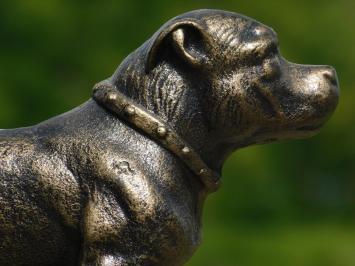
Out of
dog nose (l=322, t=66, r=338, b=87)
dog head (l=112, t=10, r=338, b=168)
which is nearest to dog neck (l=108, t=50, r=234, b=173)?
dog head (l=112, t=10, r=338, b=168)

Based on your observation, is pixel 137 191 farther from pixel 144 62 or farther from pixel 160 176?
pixel 144 62

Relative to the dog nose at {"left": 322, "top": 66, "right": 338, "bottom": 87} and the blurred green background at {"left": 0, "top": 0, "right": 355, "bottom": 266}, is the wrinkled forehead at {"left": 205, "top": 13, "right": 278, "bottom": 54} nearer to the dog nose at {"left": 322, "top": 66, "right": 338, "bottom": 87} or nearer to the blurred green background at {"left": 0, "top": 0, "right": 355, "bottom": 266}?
the dog nose at {"left": 322, "top": 66, "right": 338, "bottom": 87}

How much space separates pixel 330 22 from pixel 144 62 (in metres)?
4.21

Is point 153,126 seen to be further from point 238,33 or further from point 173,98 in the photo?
point 238,33

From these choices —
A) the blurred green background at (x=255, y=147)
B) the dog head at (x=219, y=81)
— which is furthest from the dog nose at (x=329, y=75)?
the blurred green background at (x=255, y=147)

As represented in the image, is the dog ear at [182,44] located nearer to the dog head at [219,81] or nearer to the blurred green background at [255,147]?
the dog head at [219,81]

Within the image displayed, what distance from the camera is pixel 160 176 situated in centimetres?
188

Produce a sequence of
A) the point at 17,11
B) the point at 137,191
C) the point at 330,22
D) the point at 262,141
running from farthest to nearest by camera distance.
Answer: the point at 330,22, the point at 17,11, the point at 262,141, the point at 137,191

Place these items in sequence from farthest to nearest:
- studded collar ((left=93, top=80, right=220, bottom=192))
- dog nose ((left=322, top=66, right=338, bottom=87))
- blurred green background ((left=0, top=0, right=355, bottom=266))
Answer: blurred green background ((left=0, top=0, right=355, bottom=266)) < dog nose ((left=322, top=66, right=338, bottom=87)) < studded collar ((left=93, top=80, right=220, bottom=192))

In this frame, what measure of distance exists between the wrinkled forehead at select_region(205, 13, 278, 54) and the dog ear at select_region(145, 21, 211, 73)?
0.02 metres

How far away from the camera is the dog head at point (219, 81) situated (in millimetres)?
1931

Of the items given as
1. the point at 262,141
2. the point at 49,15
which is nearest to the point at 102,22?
the point at 49,15

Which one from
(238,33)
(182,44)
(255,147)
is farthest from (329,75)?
(255,147)

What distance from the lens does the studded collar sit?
74.4 inches
